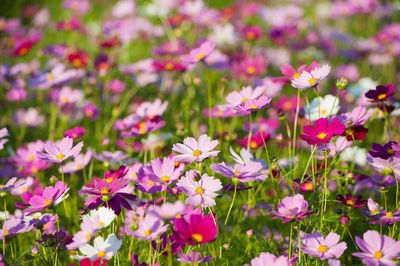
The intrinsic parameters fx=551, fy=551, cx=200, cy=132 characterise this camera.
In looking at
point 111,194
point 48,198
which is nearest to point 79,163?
point 48,198

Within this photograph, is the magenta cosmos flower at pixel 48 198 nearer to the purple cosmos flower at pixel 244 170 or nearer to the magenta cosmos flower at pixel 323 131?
the purple cosmos flower at pixel 244 170

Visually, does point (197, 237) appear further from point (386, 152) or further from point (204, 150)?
point (386, 152)

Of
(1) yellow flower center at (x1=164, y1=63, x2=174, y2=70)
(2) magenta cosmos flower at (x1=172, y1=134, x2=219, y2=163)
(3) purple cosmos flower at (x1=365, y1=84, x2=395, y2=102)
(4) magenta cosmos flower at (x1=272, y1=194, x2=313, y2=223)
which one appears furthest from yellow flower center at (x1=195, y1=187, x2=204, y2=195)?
(1) yellow flower center at (x1=164, y1=63, x2=174, y2=70)

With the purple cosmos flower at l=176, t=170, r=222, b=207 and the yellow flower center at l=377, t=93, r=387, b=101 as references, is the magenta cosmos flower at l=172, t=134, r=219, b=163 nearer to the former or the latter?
the purple cosmos flower at l=176, t=170, r=222, b=207

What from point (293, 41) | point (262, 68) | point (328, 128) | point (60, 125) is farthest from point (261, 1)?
point (328, 128)

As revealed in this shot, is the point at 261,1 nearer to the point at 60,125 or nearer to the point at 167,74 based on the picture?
the point at 167,74

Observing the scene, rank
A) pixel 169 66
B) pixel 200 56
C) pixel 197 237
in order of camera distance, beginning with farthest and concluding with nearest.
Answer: pixel 169 66
pixel 200 56
pixel 197 237
